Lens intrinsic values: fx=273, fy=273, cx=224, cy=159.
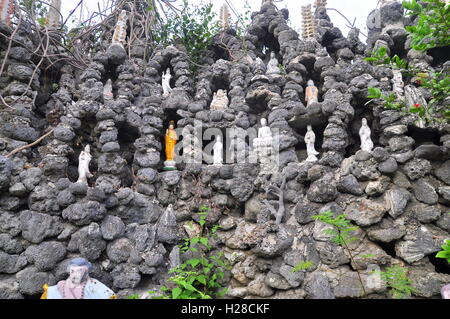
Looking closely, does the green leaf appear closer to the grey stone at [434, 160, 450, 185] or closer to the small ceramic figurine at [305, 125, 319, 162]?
the small ceramic figurine at [305, 125, 319, 162]

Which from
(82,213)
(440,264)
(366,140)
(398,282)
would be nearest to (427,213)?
(440,264)

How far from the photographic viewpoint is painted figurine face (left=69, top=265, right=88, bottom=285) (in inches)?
141

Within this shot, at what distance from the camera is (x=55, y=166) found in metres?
6.27

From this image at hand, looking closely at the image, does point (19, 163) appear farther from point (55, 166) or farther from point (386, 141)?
point (386, 141)

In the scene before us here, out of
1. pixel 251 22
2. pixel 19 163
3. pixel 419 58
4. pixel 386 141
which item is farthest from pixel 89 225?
pixel 251 22

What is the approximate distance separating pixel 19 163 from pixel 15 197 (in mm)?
810

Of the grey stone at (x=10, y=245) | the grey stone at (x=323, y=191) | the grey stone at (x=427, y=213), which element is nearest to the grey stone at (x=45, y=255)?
the grey stone at (x=10, y=245)

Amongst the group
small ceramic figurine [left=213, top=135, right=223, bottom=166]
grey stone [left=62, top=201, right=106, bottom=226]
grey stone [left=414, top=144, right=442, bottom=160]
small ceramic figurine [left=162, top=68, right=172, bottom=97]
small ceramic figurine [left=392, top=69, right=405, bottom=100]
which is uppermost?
small ceramic figurine [left=162, top=68, right=172, bottom=97]

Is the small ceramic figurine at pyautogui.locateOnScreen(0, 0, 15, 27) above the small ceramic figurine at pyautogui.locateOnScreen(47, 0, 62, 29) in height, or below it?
below

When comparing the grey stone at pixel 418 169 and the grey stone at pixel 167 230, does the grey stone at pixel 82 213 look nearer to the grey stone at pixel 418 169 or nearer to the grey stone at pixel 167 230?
the grey stone at pixel 167 230

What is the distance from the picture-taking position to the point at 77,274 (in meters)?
3.61

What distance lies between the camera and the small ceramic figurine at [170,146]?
7848 millimetres

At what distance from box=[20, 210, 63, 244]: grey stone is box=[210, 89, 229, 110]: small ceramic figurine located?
540 centimetres

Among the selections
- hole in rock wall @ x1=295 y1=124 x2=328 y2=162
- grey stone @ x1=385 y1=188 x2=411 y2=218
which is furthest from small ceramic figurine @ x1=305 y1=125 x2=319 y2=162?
grey stone @ x1=385 y1=188 x2=411 y2=218
